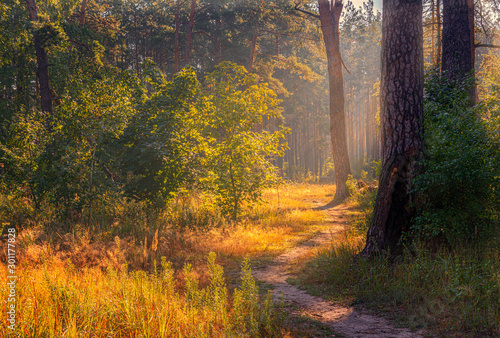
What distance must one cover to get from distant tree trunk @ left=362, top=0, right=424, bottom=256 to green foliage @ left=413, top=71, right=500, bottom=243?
0.27 metres

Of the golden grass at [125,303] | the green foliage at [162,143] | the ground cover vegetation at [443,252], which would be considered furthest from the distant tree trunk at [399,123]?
the green foliage at [162,143]

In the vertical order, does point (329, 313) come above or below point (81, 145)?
below

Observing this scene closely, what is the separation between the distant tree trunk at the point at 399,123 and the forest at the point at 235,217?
0.08 ft

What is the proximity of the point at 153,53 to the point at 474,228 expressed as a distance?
2671 cm

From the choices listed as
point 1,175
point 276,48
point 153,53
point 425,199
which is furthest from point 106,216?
point 276,48

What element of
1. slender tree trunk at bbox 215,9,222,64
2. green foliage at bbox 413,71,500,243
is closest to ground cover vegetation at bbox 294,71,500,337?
green foliage at bbox 413,71,500,243

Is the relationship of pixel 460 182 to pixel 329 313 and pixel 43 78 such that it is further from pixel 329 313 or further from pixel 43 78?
pixel 43 78

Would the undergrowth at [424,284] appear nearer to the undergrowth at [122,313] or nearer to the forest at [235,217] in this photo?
the forest at [235,217]

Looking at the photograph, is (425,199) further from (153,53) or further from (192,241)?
(153,53)

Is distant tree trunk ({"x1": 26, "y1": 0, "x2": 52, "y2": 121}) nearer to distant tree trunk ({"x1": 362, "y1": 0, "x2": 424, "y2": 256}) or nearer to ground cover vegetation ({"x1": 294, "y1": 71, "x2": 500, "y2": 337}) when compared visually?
ground cover vegetation ({"x1": 294, "y1": 71, "x2": 500, "y2": 337})

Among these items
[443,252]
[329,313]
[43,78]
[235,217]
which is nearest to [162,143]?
[235,217]

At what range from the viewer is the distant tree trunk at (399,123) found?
4.97m

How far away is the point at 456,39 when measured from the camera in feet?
25.3

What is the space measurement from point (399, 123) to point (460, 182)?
1288 mm
